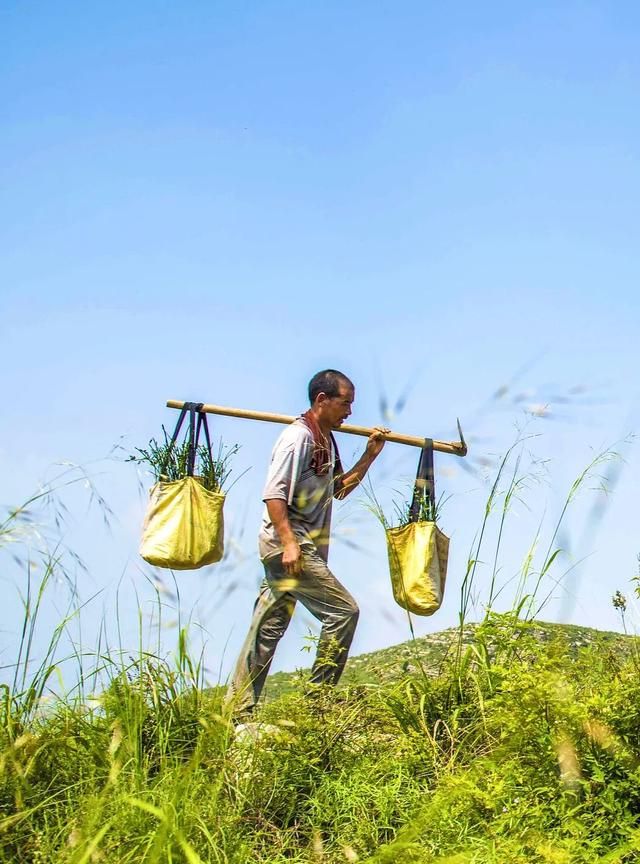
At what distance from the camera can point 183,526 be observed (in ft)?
18.6

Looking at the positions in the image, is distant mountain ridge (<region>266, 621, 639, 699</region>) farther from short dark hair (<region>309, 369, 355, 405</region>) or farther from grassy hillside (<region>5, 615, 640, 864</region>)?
grassy hillside (<region>5, 615, 640, 864</region>)

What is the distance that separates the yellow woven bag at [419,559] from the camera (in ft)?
17.9

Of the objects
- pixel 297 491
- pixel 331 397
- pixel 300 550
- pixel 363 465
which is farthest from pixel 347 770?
pixel 331 397

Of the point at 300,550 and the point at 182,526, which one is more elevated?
the point at 182,526

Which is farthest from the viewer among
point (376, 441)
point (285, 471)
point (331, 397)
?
point (376, 441)

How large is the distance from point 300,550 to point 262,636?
1.63ft

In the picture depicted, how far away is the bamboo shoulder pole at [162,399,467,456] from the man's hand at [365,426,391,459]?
21mm

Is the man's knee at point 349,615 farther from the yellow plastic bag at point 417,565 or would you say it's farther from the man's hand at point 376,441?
the man's hand at point 376,441

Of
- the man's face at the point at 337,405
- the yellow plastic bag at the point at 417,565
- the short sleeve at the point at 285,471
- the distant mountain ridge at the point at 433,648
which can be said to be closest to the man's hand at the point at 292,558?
the short sleeve at the point at 285,471

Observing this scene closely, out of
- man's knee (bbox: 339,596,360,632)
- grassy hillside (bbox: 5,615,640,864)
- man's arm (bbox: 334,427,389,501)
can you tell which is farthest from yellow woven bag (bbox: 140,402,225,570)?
grassy hillside (bbox: 5,615,640,864)

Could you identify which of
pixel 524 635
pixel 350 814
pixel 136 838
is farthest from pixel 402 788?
pixel 136 838

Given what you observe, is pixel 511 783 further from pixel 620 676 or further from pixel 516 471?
pixel 516 471

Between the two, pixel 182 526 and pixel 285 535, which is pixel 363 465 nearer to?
pixel 285 535

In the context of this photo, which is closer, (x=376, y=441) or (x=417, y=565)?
(x=417, y=565)
